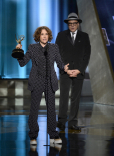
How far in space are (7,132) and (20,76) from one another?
12.7m

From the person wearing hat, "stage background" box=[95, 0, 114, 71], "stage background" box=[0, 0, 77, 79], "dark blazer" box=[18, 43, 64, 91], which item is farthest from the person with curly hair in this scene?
"stage background" box=[0, 0, 77, 79]

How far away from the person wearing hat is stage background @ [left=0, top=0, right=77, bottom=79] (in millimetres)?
11537

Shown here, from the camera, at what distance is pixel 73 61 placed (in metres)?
4.94

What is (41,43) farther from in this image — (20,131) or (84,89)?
(84,89)

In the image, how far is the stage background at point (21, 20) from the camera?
16750mm

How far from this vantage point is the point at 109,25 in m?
9.91

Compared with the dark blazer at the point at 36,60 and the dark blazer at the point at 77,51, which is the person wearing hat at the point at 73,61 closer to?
the dark blazer at the point at 77,51

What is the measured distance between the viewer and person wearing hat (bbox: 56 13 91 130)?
16.0 feet

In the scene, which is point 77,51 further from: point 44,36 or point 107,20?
point 107,20

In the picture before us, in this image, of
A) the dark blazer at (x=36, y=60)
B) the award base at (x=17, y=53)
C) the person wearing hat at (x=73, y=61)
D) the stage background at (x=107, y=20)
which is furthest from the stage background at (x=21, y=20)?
the award base at (x=17, y=53)

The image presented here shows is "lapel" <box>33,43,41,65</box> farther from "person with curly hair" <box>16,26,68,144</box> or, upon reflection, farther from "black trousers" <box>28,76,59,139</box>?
"black trousers" <box>28,76,59,139</box>

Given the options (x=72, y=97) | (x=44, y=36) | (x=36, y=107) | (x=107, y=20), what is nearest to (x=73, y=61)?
(x=72, y=97)

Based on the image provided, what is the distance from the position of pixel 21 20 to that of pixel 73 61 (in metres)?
12.8

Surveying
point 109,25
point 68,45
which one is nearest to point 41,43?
point 68,45
